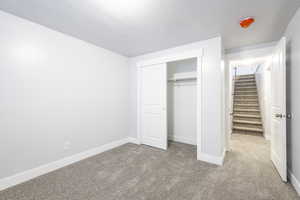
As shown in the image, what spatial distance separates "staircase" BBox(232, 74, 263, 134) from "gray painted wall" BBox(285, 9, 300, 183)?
264cm

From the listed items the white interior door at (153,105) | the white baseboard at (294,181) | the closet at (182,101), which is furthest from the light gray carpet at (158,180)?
the closet at (182,101)

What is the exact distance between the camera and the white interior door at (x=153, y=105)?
296cm

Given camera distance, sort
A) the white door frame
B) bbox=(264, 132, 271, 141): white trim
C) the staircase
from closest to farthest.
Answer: the white door frame → bbox=(264, 132, 271, 141): white trim → the staircase

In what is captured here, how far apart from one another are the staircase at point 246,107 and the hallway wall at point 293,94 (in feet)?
8.63

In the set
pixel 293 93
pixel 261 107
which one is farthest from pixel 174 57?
pixel 261 107

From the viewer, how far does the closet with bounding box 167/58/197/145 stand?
325 cm

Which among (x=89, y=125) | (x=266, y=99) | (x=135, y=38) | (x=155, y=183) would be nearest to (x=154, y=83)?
(x=135, y=38)

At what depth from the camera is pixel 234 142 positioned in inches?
134

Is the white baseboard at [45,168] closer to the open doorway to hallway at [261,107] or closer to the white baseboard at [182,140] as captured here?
the white baseboard at [182,140]

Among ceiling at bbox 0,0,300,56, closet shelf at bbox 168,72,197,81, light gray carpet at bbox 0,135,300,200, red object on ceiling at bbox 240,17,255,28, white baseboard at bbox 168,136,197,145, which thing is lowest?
light gray carpet at bbox 0,135,300,200

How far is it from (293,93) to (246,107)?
11.9 feet

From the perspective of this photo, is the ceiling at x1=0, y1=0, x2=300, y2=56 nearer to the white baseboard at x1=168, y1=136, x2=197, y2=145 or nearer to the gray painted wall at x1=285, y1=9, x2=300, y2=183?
the gray painted wall at x1=285, y1=9, x2=300, y2=183

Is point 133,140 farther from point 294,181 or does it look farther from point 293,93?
point 293,93

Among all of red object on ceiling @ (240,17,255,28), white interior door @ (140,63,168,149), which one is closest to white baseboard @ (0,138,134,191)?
white interior door @ (140,63,168,149)
